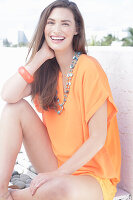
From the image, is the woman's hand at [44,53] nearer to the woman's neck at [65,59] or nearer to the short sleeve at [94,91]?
the woman's neck at [65,59]

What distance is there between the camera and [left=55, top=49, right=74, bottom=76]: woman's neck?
6.60 ft

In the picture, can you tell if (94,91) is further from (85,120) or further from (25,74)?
(25,74)

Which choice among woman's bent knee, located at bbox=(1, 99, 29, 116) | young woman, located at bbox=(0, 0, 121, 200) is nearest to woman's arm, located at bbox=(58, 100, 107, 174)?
young woman, located at bbox=(0, 0, 121, 200)

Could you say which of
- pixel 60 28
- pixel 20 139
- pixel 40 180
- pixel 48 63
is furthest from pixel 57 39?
pixel 40 180

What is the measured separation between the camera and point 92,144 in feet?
5.86

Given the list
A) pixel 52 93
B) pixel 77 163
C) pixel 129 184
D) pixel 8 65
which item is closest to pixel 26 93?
pixel 52 93

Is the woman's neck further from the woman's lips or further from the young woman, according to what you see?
the woman's lips

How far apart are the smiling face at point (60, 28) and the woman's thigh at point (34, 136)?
38 cm

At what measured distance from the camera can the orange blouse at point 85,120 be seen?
182 centimetres

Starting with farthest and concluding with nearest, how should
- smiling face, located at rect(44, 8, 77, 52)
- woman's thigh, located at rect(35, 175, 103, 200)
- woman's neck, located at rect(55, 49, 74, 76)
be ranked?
woman's neck, located at rect(55, 49, 74, 76)
smiling face, located at rect(44, 8, 77, 52)
woman's thigh, located at rect(35, 175, 103, 200)

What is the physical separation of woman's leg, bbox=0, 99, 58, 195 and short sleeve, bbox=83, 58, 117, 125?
1.12ft

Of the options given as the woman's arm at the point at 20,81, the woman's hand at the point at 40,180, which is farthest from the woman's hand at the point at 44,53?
the woman's hand at the point at 40,180

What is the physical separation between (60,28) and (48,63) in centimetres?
30

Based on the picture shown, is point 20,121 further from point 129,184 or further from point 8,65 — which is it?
point 8,65
